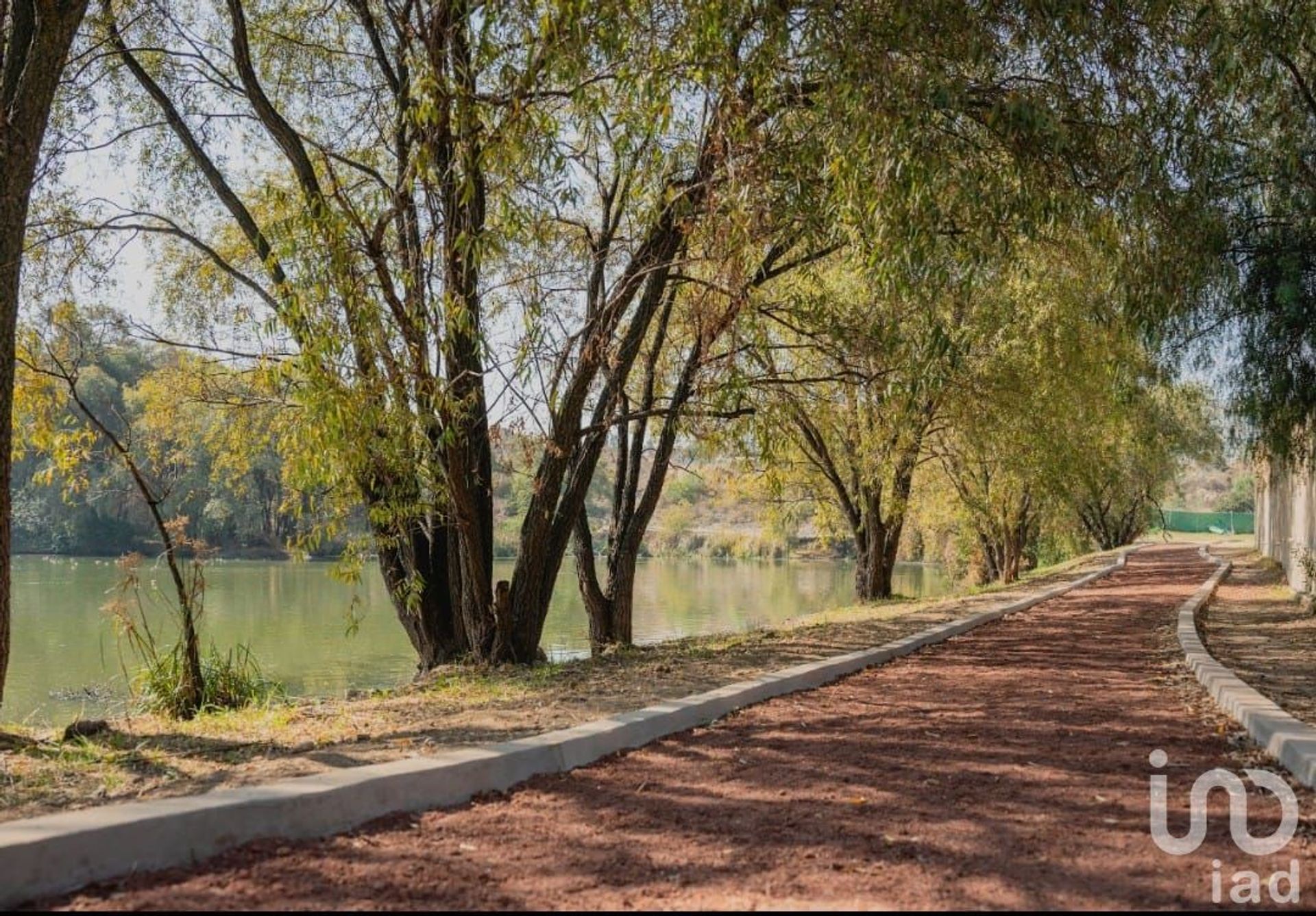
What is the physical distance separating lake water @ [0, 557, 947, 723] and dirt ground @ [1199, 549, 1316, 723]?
672cm

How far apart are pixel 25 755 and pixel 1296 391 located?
10.1 meters

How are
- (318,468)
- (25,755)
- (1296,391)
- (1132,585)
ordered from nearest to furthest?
→ (25,755) → (318,468) → (1296,391) → (1132,585)

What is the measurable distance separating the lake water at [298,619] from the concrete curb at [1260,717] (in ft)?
20.8

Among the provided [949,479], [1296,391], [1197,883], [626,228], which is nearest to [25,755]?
[1197,883]

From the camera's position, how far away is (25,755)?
5258 mm

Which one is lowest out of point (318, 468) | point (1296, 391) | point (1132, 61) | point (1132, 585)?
point (1132, 585)

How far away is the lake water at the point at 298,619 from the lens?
14.8 metres

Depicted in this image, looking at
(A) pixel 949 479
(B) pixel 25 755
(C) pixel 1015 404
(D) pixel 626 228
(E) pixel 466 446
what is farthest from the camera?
(A) pixel 949 479

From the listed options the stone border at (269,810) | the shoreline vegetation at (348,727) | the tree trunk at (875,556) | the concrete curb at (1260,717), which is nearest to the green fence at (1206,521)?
the tree trunk at (875,556)

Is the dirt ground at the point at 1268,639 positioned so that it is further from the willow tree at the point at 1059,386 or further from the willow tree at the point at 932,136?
the willow tree at the point at 932,136

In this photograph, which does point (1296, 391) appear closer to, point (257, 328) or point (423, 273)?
point (423, 273)

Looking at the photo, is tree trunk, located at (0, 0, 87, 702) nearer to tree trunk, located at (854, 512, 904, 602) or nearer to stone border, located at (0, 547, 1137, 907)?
stone border, located at (0, 547, 1137, 907)

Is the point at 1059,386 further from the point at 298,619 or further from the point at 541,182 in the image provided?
the point at 298,619

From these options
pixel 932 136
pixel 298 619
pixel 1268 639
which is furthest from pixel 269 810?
pixel 298 619
